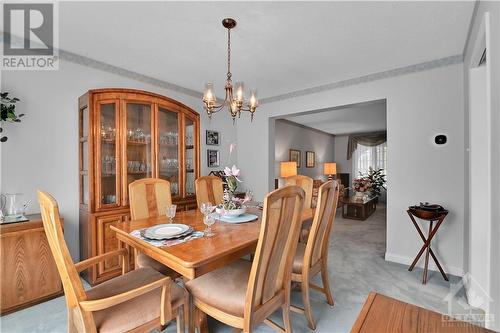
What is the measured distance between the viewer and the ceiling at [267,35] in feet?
5.96

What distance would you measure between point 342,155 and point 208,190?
696cm

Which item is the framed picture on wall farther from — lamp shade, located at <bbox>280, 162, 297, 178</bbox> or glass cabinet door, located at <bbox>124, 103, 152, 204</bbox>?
glass cabinet door, located at <bbox>124, 103, 152, 204</bbox>

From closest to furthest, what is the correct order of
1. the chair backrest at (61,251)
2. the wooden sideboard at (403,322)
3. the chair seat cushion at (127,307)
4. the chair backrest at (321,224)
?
the wooden sideboard at (403,322) < the chair backrest at (61,251) < the chair seat cushion at (127,307) < the chair backrest at (321,224)

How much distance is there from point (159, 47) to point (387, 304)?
2.74 m

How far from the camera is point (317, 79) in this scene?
3.27m

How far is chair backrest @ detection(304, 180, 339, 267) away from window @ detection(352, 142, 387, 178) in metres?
7.00

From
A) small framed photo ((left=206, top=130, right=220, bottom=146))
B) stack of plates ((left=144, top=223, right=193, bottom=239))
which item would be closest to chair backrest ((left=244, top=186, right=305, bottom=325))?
stack of plates ((left=144, top=223, right=193, bottom=239))

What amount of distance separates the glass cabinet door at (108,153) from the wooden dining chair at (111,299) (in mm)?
1181

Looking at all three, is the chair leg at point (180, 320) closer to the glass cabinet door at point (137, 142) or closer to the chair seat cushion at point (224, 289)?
the chair seat cushion at point (224, 289)

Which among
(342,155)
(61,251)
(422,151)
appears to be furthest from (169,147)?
(342,155)

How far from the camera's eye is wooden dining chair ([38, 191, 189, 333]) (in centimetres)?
103

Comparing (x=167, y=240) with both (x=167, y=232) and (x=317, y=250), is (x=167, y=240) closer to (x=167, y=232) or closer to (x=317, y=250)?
(x=167, y=232)

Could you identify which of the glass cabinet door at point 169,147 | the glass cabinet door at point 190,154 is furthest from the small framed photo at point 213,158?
the glass cabinet door at point 169,147

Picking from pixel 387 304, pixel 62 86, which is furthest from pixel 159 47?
pixel 387 304
